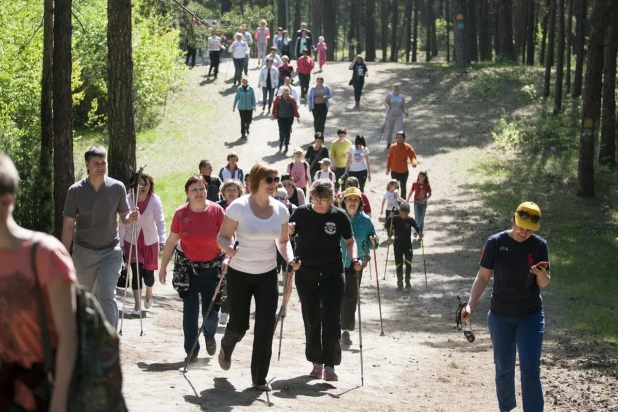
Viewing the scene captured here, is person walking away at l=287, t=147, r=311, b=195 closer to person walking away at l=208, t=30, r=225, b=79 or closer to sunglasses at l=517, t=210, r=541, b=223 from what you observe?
sunglasses at l=517, t=210, r=541, b=223

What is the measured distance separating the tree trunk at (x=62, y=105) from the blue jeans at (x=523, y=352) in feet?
29.9

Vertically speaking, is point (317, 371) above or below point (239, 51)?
below

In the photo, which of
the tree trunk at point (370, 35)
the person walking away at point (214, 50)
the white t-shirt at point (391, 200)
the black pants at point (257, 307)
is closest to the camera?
the black pants at point (257, 307)

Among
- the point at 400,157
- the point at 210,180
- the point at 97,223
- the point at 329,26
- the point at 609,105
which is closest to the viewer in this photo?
the point at 97,223

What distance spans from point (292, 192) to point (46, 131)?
14.4 ft

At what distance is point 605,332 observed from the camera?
1384cm

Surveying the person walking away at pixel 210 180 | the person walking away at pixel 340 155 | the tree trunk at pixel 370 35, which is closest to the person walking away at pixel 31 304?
the person walking away at pixel 210 180

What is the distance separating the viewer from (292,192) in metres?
15.7

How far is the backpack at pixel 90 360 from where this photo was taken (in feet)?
13.3

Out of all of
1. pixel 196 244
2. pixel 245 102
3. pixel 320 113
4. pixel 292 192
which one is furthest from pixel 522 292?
pixel 245 102

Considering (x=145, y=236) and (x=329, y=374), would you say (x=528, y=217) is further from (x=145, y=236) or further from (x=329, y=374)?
(x=145, y=236)

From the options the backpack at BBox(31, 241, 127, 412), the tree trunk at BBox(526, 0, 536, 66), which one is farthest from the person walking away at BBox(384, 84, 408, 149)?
the backpack at BBox(31, 241, 127, 412)

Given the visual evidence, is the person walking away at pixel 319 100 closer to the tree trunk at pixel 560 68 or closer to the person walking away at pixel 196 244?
the tree trunk at pixel 560 68

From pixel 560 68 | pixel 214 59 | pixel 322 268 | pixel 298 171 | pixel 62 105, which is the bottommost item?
pixel 322 268
